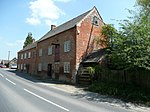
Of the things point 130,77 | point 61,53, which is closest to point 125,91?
point 130,77

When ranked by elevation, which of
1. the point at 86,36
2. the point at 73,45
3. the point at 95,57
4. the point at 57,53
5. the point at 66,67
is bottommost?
the point at 66,67

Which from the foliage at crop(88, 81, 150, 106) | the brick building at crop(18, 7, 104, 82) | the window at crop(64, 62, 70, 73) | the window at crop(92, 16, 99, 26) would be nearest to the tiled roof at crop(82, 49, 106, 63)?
the brick building at crop(18, 7, 104, 82)

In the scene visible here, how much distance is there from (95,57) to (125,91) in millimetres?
10453

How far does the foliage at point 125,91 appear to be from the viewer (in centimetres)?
1654

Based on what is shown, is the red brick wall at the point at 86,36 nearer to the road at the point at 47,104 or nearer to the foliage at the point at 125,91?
the foliage at the point at 125,91

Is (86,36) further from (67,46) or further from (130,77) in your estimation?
(130,77)

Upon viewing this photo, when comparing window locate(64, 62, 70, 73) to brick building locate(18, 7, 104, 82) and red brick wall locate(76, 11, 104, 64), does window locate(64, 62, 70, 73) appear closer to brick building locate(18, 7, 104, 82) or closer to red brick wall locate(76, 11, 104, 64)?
brick building locate(18, 7, 104, 82)

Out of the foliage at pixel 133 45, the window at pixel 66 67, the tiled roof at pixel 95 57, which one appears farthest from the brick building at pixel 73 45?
the foliage at pixel 133 45

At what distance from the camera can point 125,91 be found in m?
18.4

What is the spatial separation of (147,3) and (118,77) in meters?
11.5

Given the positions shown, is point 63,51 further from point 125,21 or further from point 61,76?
point 125,21

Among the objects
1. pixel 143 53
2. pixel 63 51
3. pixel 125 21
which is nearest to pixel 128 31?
pixel 125 21

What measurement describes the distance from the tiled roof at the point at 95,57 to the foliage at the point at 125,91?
5550mm

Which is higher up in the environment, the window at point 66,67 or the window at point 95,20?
the window at point 95,20
